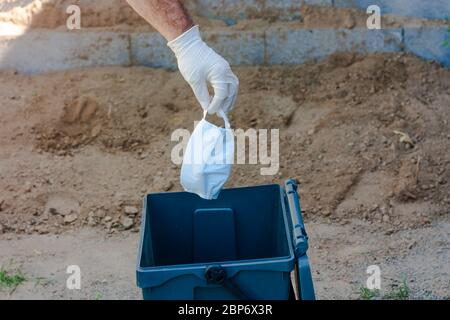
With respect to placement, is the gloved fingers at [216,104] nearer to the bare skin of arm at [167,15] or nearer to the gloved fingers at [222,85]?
the gloved fingers at [222,85]

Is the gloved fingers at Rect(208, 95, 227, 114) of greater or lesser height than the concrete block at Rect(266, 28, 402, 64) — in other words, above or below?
above

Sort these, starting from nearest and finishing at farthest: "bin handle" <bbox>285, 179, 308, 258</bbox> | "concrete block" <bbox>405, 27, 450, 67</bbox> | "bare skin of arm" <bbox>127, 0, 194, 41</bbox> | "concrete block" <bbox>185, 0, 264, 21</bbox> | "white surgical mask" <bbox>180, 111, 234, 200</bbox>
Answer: "bin handle" <bbox>285, 179, 308, 258</bbox>, "white surgical mask" <bbox>180, 111, 234, 200</bbox>, "bare skin of arm" <bbox>127, 0, 194, 41</bbox>, "concrete block" <bbox>405, 27, 450, 67</bbox>, "concrete block" <bbox>185, 0, 264, 21</bbox>

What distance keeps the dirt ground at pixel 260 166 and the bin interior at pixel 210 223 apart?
67 centimetres

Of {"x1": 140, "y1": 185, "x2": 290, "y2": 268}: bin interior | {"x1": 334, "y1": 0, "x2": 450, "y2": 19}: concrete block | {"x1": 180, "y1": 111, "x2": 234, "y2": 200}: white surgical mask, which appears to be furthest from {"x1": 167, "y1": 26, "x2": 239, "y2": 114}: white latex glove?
{"x1": 334, "y1": 0, "x2": 450, "y2": 19}: concrete block

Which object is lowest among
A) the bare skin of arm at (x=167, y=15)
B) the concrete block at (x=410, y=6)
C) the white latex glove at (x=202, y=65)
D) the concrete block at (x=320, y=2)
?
the concrete block at (x=410, y=6)

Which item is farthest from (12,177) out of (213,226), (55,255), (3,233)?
(213,226)

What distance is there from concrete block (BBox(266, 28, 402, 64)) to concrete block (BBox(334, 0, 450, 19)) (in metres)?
0.18

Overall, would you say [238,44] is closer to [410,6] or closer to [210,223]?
[410,6]

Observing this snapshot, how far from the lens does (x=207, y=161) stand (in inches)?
117

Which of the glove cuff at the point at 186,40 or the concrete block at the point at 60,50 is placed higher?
the glove cuff at the point at 186,40

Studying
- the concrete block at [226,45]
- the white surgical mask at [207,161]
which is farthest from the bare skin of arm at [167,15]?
the concrete block at [226,45]

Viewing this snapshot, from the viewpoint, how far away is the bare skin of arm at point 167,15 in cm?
320

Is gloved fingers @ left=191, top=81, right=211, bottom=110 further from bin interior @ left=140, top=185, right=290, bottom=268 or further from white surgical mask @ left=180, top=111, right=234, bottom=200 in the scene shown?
bin interior @ left=140, top=185, right=290, bottom=268

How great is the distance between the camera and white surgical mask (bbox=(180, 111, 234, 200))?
2986 mm
